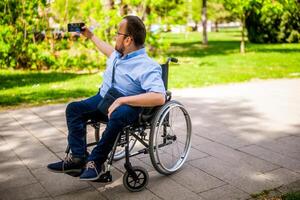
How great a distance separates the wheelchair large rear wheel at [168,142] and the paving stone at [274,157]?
846 millimetres

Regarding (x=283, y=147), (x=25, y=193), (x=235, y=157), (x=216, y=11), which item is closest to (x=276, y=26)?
(x=216, y=11)

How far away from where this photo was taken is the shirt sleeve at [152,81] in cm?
331

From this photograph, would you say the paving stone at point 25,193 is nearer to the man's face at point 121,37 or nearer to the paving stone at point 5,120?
the man's face at point 121,37

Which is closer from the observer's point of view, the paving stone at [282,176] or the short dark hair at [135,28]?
the short dark hair at [135,28]

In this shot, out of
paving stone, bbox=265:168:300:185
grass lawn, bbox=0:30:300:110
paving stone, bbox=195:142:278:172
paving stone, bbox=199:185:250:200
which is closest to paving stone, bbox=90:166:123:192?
paving stone, bbox=199:185:250:200

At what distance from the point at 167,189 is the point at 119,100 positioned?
950 mm

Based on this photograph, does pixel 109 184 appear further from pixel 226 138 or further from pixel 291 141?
pixel 291 141

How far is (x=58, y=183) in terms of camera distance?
143 inches

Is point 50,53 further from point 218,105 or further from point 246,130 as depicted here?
point 246,130

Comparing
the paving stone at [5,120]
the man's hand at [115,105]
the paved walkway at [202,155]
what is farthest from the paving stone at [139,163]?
the paving stone at [5,120]

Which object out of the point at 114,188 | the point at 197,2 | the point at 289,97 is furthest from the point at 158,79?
the point at 197,2

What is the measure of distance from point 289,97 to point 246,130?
2.73m

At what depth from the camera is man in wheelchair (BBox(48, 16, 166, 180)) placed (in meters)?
3.23

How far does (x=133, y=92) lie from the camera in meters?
3.49
